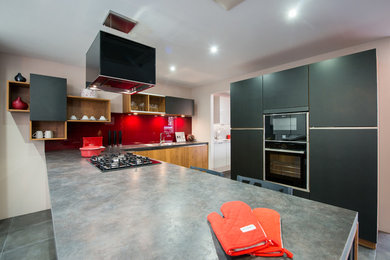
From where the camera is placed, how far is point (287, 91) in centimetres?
265

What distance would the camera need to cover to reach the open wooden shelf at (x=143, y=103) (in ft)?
12.4

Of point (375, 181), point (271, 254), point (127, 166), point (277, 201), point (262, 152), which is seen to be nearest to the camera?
point (271, 254)

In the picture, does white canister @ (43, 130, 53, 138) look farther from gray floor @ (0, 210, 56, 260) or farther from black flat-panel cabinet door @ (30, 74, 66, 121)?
gray floor @ (0, 210, 56, 260)

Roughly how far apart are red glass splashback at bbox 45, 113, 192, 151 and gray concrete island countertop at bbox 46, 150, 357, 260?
2304 mm

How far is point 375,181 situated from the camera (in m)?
1.97

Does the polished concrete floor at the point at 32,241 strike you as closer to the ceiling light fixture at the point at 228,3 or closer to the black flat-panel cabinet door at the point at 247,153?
the black flat-panel cabinet door at the point at 247,153

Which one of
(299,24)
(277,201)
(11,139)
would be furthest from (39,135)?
(299,24)

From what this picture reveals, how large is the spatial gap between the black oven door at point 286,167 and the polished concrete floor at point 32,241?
0.93 meters

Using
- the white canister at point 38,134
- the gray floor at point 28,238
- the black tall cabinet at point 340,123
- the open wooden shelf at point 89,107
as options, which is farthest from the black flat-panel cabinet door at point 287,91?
the white canister at point 38,134

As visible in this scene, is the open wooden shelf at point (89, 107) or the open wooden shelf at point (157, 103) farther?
the open wooden shelf at point (157, 103)

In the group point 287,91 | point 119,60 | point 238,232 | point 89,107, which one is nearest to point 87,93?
point 89,107

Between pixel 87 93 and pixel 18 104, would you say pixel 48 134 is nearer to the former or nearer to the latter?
pixel 18 104

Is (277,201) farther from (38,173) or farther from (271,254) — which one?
(38,173)

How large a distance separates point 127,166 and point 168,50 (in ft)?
6.10
